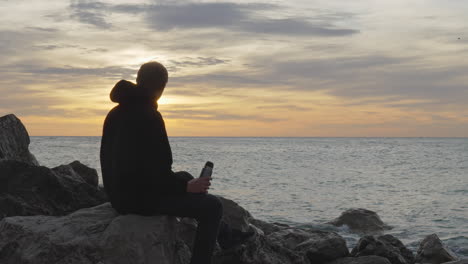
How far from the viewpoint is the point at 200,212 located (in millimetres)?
6438

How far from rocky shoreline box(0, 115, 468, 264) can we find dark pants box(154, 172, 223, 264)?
0.28 m

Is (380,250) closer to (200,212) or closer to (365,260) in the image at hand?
(365,260)

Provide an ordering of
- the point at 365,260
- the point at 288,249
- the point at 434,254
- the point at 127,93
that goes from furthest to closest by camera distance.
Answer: the point at 434,254
the point at 365,260
the point at 288,249
the point at 127,93

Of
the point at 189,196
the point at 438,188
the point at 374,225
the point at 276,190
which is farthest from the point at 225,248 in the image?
the point at 438,188

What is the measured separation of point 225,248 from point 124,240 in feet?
7.00

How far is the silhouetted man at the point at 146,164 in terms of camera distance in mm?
6125

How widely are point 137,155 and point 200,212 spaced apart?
1020 millimetres

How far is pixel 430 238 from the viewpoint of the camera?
1336 centimetres

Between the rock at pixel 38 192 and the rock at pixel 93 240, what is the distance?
1976 millimetres

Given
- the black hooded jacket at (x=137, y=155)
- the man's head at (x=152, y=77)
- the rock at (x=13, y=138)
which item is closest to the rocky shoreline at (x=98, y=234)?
the rock at (x=13, y=138)

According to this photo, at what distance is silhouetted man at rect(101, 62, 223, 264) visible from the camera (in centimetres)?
612

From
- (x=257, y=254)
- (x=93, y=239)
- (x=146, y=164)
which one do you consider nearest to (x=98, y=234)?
(x=93, y=239)

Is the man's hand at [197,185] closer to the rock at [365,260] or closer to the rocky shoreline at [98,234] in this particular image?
the rocky shoreline at [98,234]

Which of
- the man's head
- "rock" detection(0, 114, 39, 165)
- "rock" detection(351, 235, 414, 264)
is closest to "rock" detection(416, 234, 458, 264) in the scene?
"rock" detection(351, 235, 414, 264)
